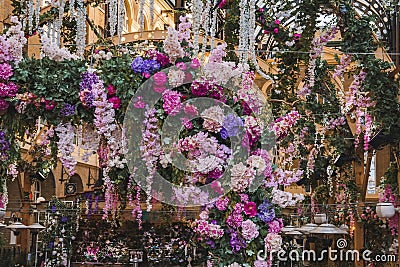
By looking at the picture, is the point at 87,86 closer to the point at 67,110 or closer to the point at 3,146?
the point at 67,110

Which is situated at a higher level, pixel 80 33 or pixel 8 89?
pixel 80 33

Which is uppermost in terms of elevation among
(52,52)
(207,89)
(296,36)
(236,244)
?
(296,36)

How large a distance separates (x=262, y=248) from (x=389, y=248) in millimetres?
5370

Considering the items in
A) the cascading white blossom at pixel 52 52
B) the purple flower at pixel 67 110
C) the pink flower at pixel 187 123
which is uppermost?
the cascading white blossom at pixel 52 52

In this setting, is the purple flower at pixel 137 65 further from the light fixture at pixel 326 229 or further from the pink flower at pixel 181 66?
the light fixture at pixel 326 229

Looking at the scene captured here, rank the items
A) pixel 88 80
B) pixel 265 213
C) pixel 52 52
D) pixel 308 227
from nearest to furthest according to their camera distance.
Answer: pixel 265 213
pixel 88 80
pixel 52 52
pixel 308 227

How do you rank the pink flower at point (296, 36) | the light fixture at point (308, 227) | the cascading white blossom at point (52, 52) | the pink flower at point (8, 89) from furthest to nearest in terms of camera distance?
the light fixture at point (308, 227) < the pink flower at point (296, 36) < the cascading white blossom at point (52, 52) < the pink flower at point (8, 89)

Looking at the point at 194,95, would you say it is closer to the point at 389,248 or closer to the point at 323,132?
the point at 323,132

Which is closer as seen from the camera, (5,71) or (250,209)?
(250,209)

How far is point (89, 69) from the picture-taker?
445 centimetres

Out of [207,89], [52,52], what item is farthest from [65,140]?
[207,89]

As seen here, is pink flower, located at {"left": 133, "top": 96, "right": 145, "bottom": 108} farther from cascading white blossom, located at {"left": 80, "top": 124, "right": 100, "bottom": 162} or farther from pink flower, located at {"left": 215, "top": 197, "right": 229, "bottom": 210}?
pink flower, located at {"left": 215, "top": 197, "right": 229, "bottom": 210}

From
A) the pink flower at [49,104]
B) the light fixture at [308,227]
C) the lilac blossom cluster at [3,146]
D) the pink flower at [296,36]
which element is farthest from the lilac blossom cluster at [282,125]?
the light fixture at [308,227]

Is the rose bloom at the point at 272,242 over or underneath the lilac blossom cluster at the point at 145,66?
underneath
